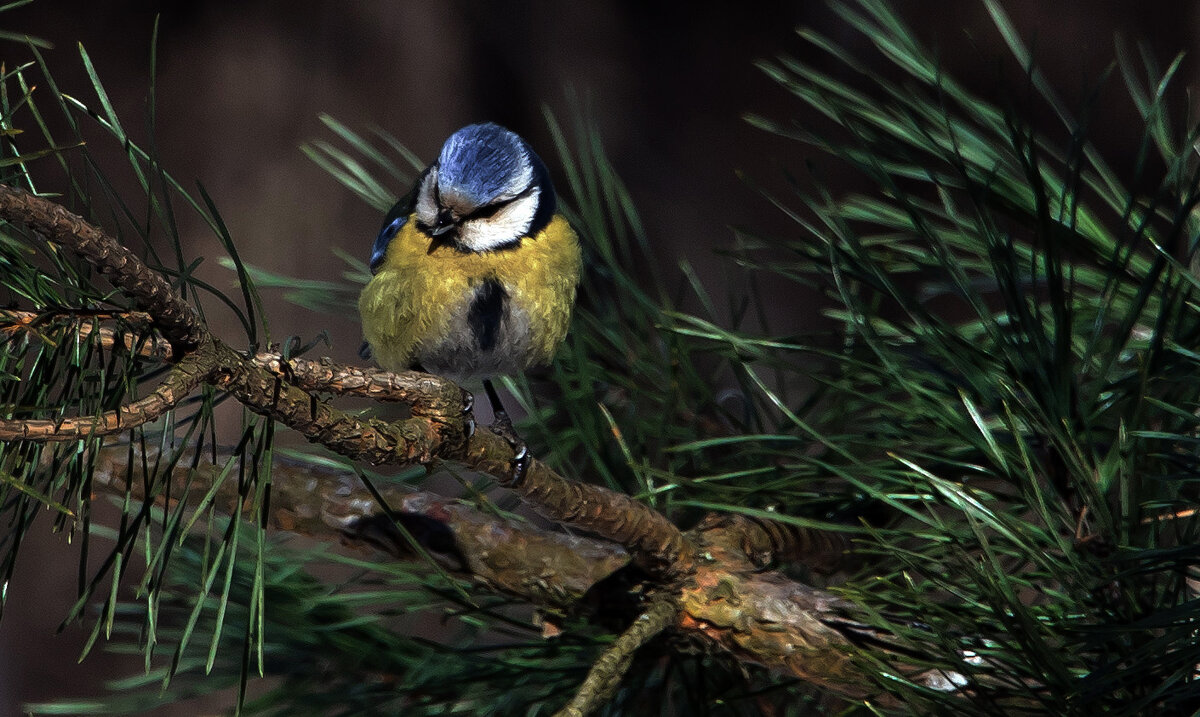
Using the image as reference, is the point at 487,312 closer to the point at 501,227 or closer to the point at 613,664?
the point at 501,227

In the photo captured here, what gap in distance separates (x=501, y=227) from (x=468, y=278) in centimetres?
5

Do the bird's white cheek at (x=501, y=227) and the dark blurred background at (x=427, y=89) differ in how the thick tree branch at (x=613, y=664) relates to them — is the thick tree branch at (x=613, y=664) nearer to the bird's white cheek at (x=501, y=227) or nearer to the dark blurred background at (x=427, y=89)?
the bird's white cheek at (x=501, y=227)

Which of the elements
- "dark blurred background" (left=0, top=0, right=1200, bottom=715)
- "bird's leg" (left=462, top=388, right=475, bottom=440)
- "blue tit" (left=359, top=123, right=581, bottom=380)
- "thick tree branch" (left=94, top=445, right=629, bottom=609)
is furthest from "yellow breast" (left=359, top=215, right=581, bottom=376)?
"dark blurred background" (left=0, top=0, right=1200, bottom=715)

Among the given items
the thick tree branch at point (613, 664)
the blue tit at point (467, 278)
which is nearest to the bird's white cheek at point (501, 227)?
the blue tit at point (467, 278)

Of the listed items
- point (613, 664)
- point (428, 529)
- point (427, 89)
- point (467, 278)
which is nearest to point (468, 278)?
point (467, 278)

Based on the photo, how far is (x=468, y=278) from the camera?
2.20 feet

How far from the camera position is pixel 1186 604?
0.36 metres

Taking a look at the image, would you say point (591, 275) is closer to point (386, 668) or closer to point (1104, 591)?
point (386, 668)

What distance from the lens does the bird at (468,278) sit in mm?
668

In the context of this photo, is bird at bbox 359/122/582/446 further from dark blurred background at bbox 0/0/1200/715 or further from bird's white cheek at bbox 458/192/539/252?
dark blurred background at bbox 0/0/1200/715

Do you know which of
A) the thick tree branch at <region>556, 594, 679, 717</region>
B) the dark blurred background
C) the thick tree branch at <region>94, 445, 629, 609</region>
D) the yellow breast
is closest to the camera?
the thick tree branch at <region>556, 594, 679, 717</region>

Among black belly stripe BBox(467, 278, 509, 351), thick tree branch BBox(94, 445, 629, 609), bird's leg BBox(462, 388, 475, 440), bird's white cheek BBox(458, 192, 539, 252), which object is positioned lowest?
thick tree branch BBox(94, 445, 629, 609)

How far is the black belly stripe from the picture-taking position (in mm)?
671

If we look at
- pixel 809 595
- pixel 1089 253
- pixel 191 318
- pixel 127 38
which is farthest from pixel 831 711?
pixel 127 38
